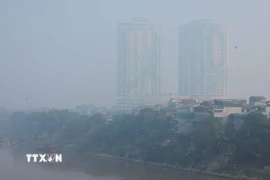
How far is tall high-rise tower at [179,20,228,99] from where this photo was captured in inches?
824

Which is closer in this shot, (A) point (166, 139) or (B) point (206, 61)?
(A) point (166, 139)

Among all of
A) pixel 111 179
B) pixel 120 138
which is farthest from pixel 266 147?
pixel 120 138

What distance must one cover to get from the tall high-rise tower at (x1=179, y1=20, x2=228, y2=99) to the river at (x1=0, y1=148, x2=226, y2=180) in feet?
40.0

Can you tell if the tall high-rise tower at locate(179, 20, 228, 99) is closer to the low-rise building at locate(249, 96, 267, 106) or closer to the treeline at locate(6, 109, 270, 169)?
the treeline at locate(6, 109, 270, 169)

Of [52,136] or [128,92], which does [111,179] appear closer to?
[52,136]

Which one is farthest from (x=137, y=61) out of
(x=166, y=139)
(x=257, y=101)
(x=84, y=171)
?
(x=84, y=171)

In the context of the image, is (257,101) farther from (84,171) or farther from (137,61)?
(137,61)

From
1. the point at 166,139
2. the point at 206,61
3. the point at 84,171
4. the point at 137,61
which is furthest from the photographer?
the point at 137,61

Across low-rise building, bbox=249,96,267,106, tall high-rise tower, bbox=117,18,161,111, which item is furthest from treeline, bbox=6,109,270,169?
tall high-rise tower, bbox=117,18,161,111

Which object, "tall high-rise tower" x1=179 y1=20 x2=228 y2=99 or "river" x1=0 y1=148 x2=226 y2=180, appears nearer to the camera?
"river" x1=0 y1=148 x2=226 y2=180

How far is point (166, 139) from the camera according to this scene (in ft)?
31.5

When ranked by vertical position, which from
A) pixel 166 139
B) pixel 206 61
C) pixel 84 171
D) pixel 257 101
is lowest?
pixel 84 171

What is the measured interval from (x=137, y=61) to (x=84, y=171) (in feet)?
49.0

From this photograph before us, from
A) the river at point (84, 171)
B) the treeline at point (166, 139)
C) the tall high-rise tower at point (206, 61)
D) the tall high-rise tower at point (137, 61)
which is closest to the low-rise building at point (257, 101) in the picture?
the treeline at point (166, 139)
